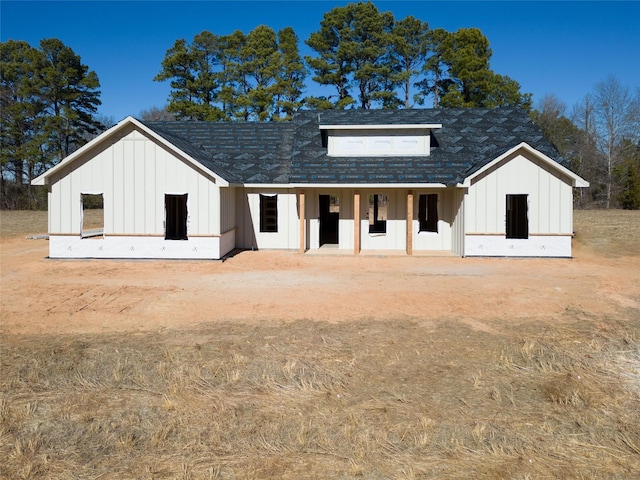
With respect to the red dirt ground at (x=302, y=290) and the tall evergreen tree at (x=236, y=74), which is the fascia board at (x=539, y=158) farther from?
the tall evergreen tree at (x=236, y=74)

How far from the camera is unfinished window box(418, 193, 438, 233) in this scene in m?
19.4

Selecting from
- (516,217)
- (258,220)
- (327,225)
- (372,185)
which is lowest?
(327,225)

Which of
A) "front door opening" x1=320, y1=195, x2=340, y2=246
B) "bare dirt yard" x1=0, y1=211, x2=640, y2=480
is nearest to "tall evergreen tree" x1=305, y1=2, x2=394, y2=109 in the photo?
"front door opening" x1=320, y1=195, x2=340, y2=246

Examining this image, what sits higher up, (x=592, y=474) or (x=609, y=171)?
(x=609, y=171)

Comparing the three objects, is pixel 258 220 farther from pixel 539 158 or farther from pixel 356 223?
pixel 539 158

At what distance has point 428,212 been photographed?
20.1 m

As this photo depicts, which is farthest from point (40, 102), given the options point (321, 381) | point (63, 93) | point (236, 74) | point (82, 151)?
point (321, 381)

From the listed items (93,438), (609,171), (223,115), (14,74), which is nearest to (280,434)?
(93,438)

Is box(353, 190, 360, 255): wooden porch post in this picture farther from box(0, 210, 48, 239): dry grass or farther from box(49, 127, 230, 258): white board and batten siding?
box(0, 210, 48, 239): dry grass

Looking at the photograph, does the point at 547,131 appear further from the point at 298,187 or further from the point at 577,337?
the point at 577,337

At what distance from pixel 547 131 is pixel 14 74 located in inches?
1874

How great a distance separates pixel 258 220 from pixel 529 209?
9927 millimetres

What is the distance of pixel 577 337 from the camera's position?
26.3ft

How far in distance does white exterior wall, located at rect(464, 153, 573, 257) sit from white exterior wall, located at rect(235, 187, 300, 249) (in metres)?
6.51
